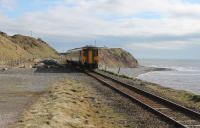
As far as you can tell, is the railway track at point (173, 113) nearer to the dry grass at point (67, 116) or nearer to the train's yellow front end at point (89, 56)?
the dry grass at point (67, 116)

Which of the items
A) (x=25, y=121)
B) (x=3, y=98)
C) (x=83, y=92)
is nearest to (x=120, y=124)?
(x=25, y=121)

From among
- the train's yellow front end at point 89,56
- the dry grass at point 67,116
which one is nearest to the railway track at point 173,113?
the dry grass at point 67,116

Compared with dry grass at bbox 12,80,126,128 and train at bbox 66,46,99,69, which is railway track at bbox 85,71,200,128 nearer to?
dry grass at bbox 12,80,126,128

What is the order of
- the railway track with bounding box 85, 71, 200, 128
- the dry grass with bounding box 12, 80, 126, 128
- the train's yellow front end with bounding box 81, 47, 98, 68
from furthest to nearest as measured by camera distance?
the train's yellow front end with bounding box 81, 47, 98, 68, the railway track with bounding box 85, 71, 200, 128, the dry grass with bounding box 12, 80, 126, 128

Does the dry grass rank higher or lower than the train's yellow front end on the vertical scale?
lower

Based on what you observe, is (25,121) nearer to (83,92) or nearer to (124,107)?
(124,107)

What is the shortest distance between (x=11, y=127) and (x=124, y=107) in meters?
7.85

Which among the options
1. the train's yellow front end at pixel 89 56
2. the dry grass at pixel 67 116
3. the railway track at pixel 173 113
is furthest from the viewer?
the train's yellow front end at pixel 89 56

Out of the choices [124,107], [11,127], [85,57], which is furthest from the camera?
[85,57]

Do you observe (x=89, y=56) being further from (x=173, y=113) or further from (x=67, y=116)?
(x=67, y=116)

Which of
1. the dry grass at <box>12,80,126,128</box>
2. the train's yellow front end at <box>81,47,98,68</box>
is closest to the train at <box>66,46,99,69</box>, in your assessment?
the train's yellow front end at <box>81,47,98,68</box>

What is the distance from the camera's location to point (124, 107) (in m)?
20.9

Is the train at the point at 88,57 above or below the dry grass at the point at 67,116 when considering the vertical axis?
above

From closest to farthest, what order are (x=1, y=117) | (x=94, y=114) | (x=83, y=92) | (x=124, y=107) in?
1. (x=1, y=117)
2. (x=94, y=114)
3. (x=124, y=107)
4. (x=83, y=92)
